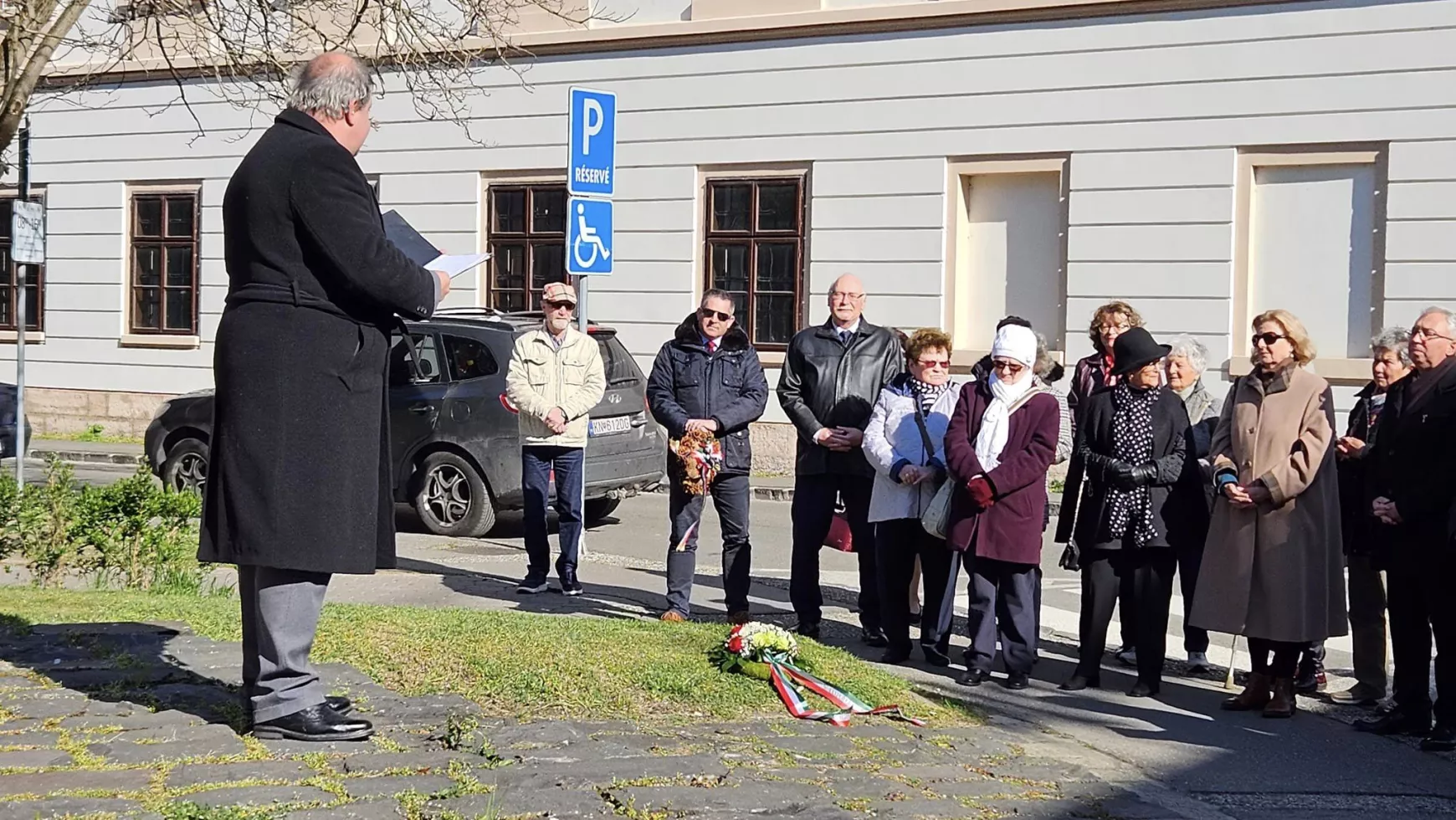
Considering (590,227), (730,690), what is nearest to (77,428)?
(590,227)

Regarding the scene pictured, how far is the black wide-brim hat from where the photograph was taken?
320 inches

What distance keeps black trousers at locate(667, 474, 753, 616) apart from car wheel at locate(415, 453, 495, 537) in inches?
187

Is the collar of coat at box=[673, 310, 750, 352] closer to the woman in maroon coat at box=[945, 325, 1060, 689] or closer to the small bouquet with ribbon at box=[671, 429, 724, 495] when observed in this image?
the small bouquet with ribbon at box=[671, 429, 724, 495]

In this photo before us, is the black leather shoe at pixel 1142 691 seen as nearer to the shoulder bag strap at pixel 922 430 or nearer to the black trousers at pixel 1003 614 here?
the black trousers at pixel 1003 614

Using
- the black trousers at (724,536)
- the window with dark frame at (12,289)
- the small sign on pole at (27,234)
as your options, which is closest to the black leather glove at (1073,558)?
the black trousers at (724,536)

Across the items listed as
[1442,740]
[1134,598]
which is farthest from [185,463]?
[1442,740]

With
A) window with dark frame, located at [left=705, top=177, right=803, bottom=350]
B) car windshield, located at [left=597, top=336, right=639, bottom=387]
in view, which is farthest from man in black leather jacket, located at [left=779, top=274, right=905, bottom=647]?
window with dark frame, located at [left=705, top=177, right=803, bottom=350]

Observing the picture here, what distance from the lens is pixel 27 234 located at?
14477 millimetres

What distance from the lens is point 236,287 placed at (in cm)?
512

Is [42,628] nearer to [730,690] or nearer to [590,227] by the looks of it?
[730,690]

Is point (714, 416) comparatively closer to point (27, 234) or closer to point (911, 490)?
point (911, 490)

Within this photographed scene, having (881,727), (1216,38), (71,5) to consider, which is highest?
(1216,38)

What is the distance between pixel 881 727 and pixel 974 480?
235 cm

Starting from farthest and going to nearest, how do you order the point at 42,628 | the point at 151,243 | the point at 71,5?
1. the point at 151,243
2. the point at 71,5
3. the point at 42,628
